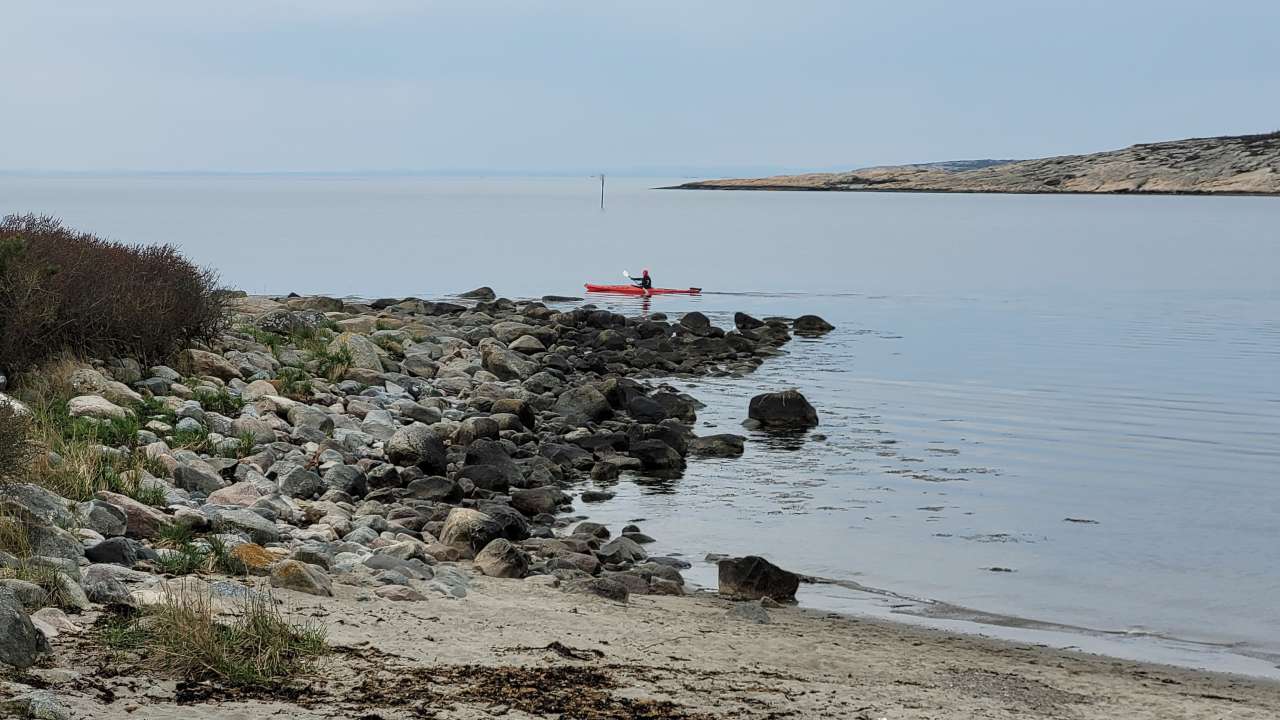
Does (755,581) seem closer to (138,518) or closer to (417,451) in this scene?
(138,518)

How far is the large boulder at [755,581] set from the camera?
11711mm

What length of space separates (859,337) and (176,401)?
924 inches

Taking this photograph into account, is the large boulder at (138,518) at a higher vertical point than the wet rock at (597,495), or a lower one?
higher

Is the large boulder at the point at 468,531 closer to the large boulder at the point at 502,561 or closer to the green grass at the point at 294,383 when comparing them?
the large boulder at the point at 502,561

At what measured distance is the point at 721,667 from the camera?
8.48 m

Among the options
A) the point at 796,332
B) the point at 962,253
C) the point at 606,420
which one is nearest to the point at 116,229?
the point at 962,253

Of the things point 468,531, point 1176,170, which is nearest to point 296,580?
point 468,531

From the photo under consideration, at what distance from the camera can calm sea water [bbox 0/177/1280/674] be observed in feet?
40.8

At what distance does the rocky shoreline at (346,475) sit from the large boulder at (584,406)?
3 centimetres

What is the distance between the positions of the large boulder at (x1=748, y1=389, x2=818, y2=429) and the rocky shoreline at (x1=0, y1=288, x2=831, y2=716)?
3 centimetres

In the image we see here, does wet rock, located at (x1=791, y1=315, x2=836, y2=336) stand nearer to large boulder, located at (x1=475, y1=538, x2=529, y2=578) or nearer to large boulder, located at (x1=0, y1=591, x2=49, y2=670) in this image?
large boulder, located at (x1=475, y1=538, x2=529, y2=578)

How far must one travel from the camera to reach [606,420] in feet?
67.7

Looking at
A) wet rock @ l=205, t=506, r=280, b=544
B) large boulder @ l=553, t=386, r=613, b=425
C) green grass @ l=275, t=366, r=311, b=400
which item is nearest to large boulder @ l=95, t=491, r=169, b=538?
wet rock @ l=205, t=506, r=280, b=544

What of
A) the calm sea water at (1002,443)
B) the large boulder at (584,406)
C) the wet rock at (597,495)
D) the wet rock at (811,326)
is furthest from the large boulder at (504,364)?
the wet rock at (811,326)
